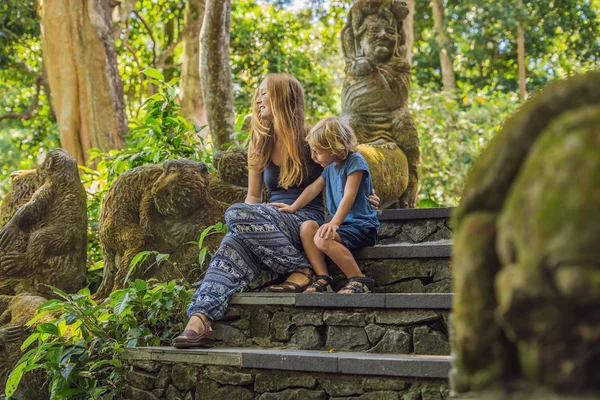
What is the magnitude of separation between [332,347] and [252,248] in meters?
0.79

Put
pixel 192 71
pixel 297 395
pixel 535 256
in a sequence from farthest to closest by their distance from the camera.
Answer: pixel 192 71
pixel 297 395
pixel 535 256

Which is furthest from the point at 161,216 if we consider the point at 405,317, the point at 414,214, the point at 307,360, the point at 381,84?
the point at 381,84

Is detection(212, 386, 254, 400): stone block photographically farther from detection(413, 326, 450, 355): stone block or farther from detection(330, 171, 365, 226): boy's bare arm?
detection(330, 171, 365, 226): boy's bare arm

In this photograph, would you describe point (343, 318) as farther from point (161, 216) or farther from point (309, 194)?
point (161, 216)

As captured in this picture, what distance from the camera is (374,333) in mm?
3811

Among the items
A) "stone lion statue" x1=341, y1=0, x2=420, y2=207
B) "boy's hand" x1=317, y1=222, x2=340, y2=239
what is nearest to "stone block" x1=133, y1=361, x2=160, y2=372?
"boy's hand" x1=317, y1=222, x2=340, y2=239

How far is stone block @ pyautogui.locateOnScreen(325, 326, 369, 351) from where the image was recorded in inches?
151

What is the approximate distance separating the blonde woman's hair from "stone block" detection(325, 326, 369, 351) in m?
1.09

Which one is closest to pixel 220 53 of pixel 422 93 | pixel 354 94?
pixel 354 94

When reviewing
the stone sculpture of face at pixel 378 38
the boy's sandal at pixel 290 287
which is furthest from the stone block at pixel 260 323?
the stone sculpture of face at pixel 378 38

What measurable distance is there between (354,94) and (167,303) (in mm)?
2456

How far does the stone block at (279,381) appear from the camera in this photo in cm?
362

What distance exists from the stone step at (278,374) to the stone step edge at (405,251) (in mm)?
793

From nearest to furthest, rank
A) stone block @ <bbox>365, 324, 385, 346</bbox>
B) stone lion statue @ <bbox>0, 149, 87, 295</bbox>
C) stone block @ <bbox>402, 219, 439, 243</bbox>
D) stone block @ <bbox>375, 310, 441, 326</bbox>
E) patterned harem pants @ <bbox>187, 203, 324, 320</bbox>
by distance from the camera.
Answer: stone block @ <bbox>375, 310, 441, 326</bbox>, stone block @ <bbox>365, 324, 385, 346</bbox>, patterned harem pants @ <bbox>187, 203, 324, 320</bbox>, stone block @ <bbox>402, 219, 439, 243</bbox>, stone lion statue @ <bbox>0, 149, 87, 295</bbox>
